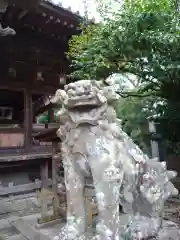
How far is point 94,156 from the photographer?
2078 millimetres

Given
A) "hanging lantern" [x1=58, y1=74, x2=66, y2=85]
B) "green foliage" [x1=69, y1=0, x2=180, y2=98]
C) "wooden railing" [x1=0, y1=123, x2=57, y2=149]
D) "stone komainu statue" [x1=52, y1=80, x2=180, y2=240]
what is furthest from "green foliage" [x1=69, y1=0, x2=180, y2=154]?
"wooden railing" [x1=0, y1=123, x2=57, y2=149]

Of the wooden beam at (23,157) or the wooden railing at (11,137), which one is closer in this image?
the wooden beam at (23,157)

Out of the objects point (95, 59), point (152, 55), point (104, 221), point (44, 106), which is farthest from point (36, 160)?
point (104, 221)

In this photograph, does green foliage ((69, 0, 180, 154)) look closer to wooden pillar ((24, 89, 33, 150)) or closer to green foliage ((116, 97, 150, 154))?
wooden pillar ((24, 89, 33, 150))

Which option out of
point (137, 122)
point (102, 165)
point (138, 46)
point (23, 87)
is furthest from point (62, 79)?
point (102, 165)

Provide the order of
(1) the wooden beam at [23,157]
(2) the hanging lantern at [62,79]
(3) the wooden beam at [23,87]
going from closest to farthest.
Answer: (1) the wooden beam at [23,157] → (3) the wooden beam at [23,87] → (2) the hanging lantern at [62,79]

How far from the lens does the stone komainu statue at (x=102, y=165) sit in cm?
204

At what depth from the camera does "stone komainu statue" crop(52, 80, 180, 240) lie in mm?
2035

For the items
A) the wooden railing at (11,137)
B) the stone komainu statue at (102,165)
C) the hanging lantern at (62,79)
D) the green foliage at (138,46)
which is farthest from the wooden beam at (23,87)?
the stone komainu statue at (102,165)

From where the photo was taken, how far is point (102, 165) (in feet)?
6.73

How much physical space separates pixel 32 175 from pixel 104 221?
4.89 metres

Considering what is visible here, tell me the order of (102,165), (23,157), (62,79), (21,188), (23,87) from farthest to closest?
(62,79), (21,188), (23,87), (23,157), (102,165)

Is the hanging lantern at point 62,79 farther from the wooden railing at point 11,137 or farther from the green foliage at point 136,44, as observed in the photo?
the green foliage at point 136,44

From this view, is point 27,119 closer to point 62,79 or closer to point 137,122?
point 62,79
